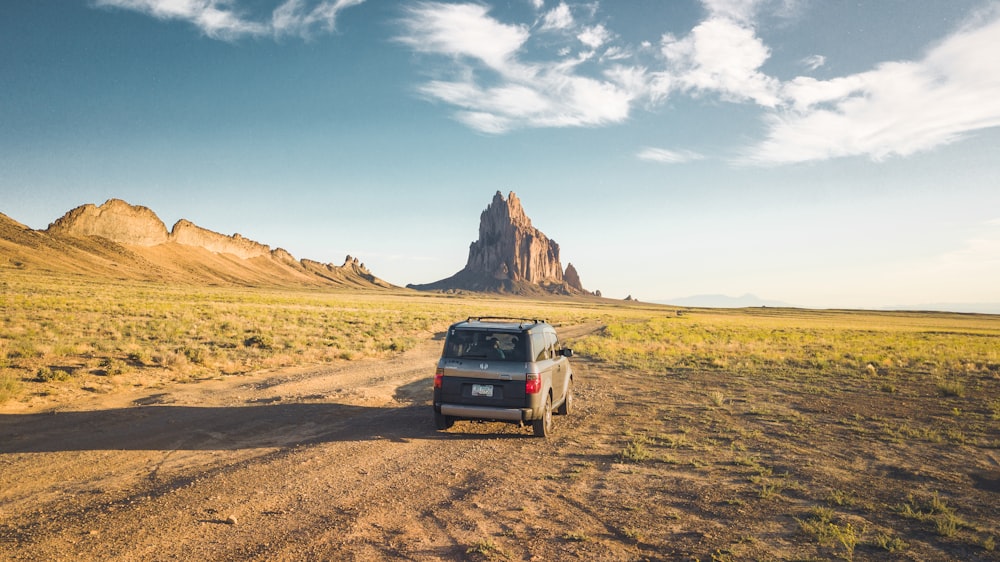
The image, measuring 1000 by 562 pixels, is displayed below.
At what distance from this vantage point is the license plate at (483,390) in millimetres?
8961

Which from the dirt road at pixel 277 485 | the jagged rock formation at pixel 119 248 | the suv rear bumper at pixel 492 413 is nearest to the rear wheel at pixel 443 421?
the dirt road at pixel 277 485

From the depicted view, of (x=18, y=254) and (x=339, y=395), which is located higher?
(x=18, y=254)

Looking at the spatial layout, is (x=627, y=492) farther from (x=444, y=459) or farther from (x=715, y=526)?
(x=444, y=459)

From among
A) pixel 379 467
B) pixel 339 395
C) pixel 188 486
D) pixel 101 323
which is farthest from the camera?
pixel 101 323

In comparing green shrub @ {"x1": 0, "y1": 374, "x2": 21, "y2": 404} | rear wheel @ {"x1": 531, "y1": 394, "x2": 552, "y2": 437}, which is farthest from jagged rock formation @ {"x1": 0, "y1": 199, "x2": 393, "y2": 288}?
rear wheel @ {"x1": 531, "y1": 394, "x2": 552, "y2": 437}

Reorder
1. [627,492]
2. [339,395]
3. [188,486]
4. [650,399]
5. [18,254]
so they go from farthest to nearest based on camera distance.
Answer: [18,254], [650,399], [339,395], [627,492], [188,486]

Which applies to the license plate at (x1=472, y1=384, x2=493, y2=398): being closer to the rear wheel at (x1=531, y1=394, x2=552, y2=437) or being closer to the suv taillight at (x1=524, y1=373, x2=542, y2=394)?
the suv taillight at (x1=524, y1=373, x2=542, y2=394)

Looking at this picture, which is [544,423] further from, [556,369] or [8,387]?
[8,387]

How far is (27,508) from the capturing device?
5680mm

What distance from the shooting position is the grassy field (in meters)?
5.84

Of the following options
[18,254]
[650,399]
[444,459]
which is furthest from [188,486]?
[18,254]

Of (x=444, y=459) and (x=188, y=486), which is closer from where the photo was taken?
(x=188, y=486)

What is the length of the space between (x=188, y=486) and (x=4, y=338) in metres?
18.0

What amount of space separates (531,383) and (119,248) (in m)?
177
